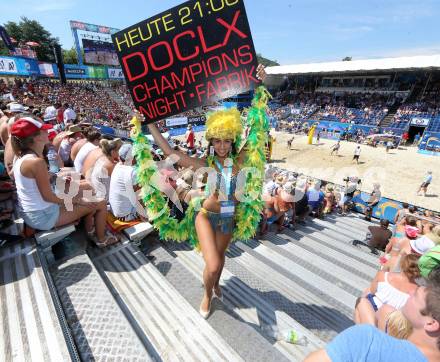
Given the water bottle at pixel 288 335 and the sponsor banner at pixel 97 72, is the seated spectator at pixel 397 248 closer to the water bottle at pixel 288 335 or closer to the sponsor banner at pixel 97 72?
the water bottle at pixel 288 335

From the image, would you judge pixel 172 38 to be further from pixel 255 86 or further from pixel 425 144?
pixel 425 144

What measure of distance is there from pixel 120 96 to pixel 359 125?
27.7 metres

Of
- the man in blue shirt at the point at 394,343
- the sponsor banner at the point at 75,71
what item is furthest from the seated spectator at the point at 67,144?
the sponsor banner at the point at 75,71

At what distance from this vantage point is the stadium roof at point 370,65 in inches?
1037

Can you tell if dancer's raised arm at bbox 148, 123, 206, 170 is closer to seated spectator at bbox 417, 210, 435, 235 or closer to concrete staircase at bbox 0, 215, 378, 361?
concrete staircase at bbox 0, 215, 378, 361

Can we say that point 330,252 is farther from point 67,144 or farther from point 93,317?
point 67,144

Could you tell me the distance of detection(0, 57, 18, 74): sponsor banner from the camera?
20906 millimetres

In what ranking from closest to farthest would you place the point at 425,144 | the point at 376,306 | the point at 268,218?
the point at 376,306, the point at 268,218, the point at 425,144

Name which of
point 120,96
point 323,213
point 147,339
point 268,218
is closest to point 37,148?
point 147,339

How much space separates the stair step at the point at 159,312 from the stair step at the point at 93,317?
0.21 metres

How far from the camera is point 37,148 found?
246 cm

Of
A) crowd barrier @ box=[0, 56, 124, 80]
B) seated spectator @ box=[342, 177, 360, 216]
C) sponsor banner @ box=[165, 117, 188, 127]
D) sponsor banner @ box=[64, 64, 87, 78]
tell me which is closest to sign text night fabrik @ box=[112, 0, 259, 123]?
seated spectator @ box=[342, 177, 360, 216]

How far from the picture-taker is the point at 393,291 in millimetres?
2375

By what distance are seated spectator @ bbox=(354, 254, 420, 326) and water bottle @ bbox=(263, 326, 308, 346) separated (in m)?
0.51
